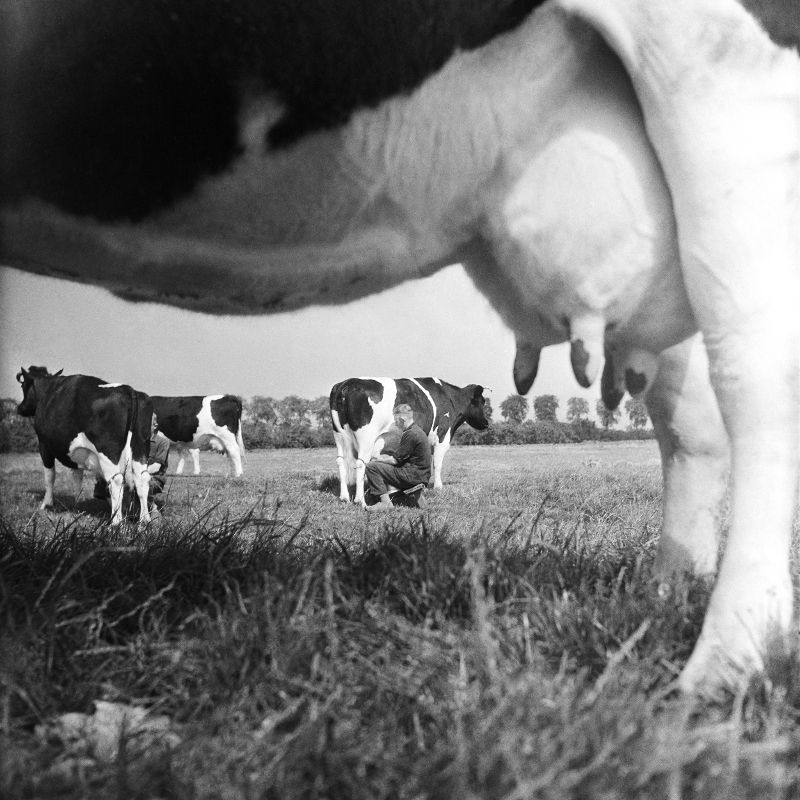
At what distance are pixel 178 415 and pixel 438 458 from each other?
331cm

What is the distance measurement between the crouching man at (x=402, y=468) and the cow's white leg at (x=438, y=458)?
1.79 ft

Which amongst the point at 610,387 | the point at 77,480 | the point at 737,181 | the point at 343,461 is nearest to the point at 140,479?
the point at 77,480

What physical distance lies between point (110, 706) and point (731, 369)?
1036mm

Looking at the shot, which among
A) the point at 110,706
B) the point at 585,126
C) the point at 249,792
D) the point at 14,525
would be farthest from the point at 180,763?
the point at 14,525

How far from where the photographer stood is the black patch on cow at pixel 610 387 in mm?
1596

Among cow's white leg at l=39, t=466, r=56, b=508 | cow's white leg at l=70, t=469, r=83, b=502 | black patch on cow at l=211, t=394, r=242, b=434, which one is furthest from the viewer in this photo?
black patch on cow at l=211, t=394, r=242, b=434

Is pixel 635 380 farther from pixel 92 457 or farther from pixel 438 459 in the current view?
pixel 438 459

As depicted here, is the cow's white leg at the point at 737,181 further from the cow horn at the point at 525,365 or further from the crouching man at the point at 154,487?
the crouching man at the point at 154,487

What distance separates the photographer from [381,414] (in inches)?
285

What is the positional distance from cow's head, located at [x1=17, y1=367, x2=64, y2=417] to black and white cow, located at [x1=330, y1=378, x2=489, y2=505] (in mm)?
2242

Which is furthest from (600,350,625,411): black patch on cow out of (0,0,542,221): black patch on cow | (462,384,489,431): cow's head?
(462,384,489,431): cow's head

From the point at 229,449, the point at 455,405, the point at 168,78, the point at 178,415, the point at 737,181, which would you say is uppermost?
the point at 168,78

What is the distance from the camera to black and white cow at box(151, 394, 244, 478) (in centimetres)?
868

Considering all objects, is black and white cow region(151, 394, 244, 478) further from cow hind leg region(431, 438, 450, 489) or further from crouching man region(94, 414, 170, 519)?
cow hind leg region(431, 438, 450, 489)
